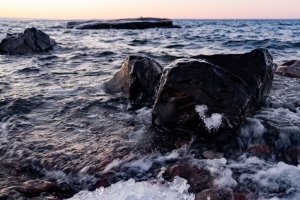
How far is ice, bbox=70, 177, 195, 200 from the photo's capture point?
291 cm

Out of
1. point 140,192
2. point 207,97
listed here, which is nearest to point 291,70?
point 207,97

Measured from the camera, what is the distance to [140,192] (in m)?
2.96

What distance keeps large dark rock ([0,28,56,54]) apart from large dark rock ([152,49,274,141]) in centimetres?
1164

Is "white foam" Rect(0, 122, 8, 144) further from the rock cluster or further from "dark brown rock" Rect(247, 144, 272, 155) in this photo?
"dark brown rock" Rect(247, 144, 272, 155)

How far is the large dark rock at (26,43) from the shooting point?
45.8 feet

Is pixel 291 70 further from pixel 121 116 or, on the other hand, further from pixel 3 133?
pixel 3 133

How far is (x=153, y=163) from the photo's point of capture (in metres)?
3.61

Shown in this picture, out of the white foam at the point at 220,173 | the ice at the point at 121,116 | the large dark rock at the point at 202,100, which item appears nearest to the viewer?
the white foam at the point at 220,173

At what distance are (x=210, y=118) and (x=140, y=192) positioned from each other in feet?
5.66

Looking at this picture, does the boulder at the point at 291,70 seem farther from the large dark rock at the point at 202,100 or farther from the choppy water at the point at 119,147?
the large dark rock at the point at 202,100

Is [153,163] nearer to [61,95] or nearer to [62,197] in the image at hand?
[62,197]

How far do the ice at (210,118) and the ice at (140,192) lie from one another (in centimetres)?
126

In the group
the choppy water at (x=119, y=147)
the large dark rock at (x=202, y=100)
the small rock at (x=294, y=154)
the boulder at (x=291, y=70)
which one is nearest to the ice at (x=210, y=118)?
the large dark rock at (x=202, y=100)

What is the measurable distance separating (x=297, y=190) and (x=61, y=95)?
16.8ft
